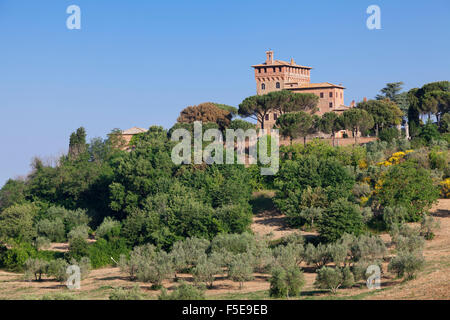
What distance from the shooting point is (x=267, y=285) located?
33.5 m

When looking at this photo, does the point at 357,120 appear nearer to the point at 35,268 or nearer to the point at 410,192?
the point at 410,192

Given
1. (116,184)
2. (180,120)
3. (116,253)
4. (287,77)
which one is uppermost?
(287,77)

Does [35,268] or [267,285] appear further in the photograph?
[35,268]

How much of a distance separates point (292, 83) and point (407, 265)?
189ft

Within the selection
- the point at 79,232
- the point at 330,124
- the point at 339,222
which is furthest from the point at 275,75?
the point at 339,222

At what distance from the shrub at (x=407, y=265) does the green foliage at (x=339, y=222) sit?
8.78 m

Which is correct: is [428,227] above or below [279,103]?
below

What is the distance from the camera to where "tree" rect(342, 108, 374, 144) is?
67750 mm

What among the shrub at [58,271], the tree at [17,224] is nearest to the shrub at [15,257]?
the tree at [17,224]

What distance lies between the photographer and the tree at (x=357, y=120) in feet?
222

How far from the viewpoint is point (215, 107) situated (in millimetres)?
76562

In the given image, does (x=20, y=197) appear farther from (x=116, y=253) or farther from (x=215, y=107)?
(x=215, y=107)
